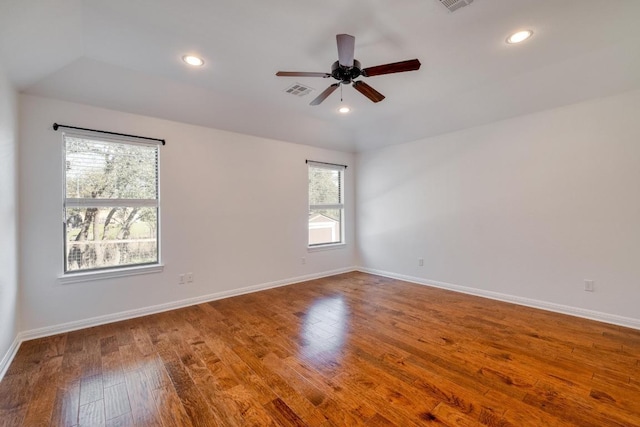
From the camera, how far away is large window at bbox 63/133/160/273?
119 inches

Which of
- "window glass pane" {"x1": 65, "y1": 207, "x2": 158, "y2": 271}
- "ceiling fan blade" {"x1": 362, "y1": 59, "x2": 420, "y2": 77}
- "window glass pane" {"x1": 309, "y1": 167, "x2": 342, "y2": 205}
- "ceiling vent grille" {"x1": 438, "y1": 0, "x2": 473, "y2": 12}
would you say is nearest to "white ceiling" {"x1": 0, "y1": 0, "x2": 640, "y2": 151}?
"ceiling vent grille" {"x1": 438, "y1": 0, "x2": 473, "y2": 12}

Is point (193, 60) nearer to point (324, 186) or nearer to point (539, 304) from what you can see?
point (324, 186)

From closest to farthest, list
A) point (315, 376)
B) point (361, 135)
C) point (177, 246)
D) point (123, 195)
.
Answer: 1. point (315, 376)
2. point (123, 195)
3. point (177, 246)
4. point (361, 135)

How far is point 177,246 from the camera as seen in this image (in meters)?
3.65

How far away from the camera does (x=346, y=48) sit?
2061mm

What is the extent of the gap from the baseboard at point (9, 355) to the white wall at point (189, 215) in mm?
177

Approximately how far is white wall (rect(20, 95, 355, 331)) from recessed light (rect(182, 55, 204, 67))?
1.15m

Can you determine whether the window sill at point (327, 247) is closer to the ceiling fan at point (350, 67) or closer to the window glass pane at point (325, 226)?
the window glass pane at point (325, 226)

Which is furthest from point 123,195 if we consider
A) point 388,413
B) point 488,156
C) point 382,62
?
point 488,156

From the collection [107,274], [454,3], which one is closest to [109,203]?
[107,274]

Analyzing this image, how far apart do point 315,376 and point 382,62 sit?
2.92 metres

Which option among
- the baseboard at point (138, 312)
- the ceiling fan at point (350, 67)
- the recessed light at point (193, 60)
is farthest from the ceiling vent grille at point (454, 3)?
the baseboard at point (138, 312)

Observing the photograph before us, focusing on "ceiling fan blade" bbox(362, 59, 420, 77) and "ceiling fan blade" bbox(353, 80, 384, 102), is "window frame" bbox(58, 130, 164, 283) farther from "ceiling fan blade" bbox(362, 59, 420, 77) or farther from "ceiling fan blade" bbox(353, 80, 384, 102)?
"ceiling fan blade" bbox(362, 59, 420, 77)

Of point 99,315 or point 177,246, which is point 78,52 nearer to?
point 177,246
